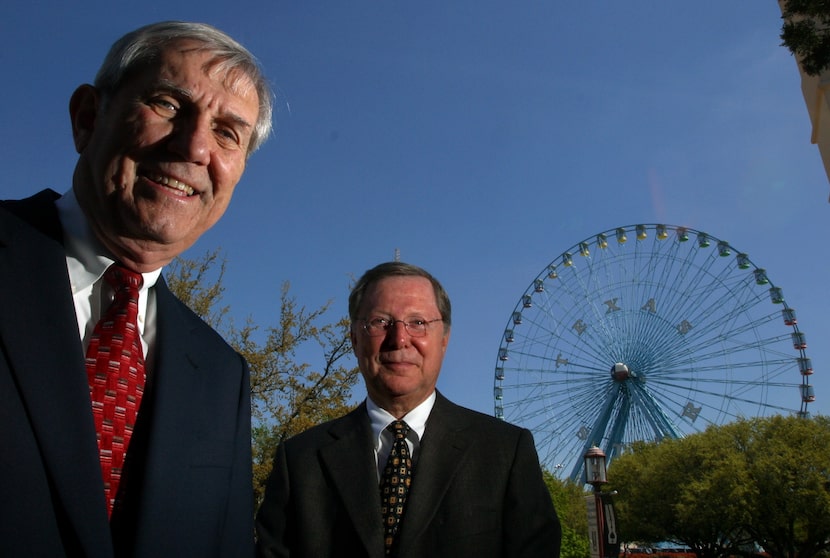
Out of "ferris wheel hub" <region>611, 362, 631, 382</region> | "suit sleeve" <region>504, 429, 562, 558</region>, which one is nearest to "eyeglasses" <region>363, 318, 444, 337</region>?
"suit sleeve" <region>504, 429, 562, 558</region>

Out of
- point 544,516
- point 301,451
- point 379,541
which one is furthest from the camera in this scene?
point 301,451

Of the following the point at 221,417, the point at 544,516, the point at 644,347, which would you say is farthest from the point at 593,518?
the point at 221,417

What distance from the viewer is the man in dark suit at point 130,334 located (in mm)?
1304

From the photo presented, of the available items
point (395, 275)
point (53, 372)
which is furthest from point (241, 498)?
point (395, 275)

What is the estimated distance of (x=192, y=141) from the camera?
5.50 feet

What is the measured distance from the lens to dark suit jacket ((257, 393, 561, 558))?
252 centimetres

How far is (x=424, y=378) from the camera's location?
113 inches

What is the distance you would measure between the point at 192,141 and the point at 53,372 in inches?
26.3

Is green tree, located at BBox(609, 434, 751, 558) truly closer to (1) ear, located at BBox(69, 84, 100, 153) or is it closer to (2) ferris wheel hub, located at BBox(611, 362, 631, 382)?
(2) ferris wheel hub, located at BBox(611, 362, 631, 382)

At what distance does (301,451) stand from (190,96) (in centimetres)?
172

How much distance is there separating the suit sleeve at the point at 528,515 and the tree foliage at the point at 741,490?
30.1m

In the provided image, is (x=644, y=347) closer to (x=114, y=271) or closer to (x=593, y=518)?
(x=593, y=518)

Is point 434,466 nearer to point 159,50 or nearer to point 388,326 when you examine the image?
point 388,326

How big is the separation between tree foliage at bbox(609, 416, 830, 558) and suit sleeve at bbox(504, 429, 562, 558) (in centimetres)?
3006
